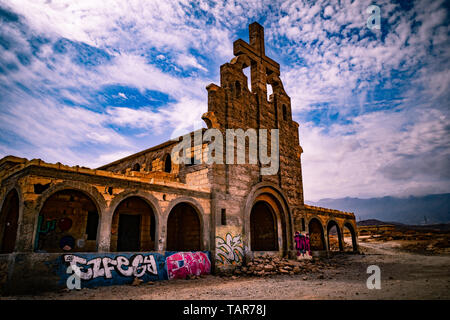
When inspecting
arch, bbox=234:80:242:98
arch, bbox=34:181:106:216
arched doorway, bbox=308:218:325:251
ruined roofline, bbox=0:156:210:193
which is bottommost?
arched doorway, bbox=308:218:325:251

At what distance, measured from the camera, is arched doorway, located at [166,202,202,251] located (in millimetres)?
13430

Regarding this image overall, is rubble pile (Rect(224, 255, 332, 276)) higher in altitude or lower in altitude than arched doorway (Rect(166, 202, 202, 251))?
lower

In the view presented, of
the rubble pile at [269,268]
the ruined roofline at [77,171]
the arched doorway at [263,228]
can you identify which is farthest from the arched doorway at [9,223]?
the arched doorway at [263,228]

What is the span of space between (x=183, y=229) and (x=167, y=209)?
3271mm

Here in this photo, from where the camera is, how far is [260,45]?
17500 mm

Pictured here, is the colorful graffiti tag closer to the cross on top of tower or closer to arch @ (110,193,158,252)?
arch @ (110,193,158,252)

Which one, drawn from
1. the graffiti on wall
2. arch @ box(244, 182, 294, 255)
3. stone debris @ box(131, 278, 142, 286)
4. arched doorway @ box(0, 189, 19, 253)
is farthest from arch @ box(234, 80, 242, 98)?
arched doorway @ box(0, 189, 19, 253)

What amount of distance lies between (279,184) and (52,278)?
37.8 feet

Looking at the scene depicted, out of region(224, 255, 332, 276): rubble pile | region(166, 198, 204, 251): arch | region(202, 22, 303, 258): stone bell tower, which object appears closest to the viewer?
region(224, 255, 332, 276): rubble pile

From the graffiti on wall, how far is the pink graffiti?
1.98 feet

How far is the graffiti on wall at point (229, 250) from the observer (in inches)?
475

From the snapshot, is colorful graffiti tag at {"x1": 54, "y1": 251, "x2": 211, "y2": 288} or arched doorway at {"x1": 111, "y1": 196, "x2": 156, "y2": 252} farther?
arched doorway at {"x1": 111, "y1": 196, "x2": 156, "y2": 252}
